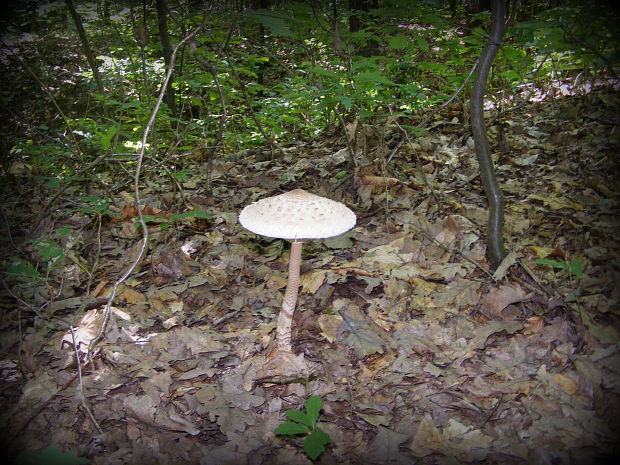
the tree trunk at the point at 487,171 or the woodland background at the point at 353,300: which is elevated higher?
the tree trunk at the point at 487,171

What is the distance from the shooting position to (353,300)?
3.36 m

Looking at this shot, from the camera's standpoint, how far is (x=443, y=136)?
5.68 meters

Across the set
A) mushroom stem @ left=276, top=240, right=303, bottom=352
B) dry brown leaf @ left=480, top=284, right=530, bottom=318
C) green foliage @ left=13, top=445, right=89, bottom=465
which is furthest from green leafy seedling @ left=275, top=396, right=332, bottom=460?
dry brown leaf @ left=480, top=284, right=530, bottom=318

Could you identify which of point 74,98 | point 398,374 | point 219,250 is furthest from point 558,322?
point 74,98

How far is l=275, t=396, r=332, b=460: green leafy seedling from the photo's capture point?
2115 millimetres

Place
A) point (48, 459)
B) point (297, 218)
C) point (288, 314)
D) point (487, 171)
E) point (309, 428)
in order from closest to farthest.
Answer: point (48, 459)
point (309, 428)
point (297, 218)
point (288, 314)
point (487, 171)

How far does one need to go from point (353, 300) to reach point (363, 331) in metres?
0.38

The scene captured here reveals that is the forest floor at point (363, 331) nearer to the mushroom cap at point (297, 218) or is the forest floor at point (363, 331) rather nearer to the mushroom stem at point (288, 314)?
the mushroom stem at point (288, 314)

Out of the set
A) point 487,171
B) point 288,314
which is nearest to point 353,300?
point 288,314

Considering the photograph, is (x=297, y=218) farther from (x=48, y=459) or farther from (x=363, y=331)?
(x=48, y=459)

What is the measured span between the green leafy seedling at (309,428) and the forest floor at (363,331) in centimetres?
14

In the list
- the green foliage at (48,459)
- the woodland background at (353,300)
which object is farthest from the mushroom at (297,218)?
the green foliage at (48,459)

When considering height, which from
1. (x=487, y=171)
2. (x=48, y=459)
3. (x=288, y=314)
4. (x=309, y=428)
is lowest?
(x=309, y=428)

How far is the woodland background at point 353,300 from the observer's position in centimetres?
231
